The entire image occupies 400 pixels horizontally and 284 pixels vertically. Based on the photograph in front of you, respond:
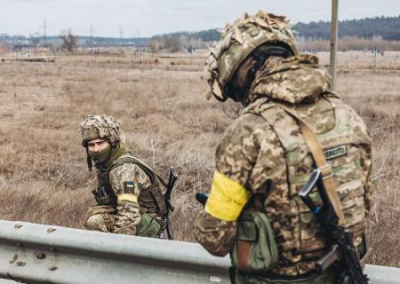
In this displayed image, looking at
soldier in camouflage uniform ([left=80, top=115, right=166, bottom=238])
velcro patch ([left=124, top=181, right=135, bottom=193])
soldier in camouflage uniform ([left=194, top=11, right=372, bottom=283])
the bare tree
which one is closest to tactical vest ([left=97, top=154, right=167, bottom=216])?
soldier in camouflage uniform ([left=80, top=115, right=166, bottom=238])

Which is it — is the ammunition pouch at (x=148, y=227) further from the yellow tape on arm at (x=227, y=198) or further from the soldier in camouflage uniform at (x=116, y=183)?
the yellow tape on arm at (x=227, y=198)

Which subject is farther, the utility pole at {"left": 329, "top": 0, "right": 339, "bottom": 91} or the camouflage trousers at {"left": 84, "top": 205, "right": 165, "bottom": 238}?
the utility pole at {"left": 329, "top": 0, "right": 339, "bottom": 91}

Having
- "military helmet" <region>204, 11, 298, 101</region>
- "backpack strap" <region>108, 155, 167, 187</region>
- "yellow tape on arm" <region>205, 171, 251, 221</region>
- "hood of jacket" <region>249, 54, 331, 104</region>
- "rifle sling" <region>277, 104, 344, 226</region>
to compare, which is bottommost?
"backpack strap" <region>108, 155, 167, 187</region>

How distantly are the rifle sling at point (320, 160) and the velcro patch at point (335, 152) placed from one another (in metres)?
0.03

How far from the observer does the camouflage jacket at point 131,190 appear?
373 centimetres

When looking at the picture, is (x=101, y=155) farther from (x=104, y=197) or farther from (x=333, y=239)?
(x=333, y=239)

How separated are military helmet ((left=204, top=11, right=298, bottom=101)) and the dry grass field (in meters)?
2.06

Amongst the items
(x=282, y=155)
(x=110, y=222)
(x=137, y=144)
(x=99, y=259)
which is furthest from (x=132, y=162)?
(x=137, y=144)

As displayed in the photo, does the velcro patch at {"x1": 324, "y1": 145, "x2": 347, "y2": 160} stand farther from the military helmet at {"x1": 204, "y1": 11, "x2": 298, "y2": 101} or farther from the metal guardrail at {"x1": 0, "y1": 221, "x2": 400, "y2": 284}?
the metal guardrail at {"x1": 0, "y1": 221, "x2": 400, "y2": 284}

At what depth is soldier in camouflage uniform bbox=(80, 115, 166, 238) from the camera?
3799 millimetres

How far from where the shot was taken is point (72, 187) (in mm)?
7375

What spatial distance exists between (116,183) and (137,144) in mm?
6461

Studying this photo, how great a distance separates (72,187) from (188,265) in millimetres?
4583

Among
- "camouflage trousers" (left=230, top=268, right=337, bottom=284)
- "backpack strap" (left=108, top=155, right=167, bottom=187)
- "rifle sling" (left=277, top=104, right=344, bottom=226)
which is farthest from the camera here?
"backpack strap" (left=108, top=155, right=167, bottom=187)
